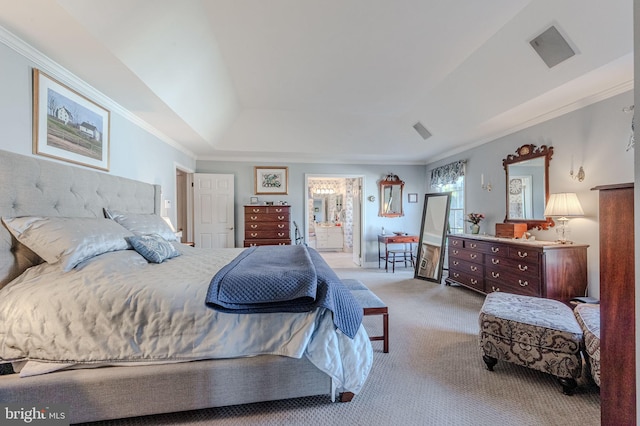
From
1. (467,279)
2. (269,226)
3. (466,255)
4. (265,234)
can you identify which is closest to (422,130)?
(466,255)

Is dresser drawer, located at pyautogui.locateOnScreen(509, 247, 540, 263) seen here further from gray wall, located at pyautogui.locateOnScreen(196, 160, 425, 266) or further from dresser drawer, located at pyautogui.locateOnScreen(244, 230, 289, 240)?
dresser drawer, located at pyautogui.locateOnScreen(244, 230, 289, 240)

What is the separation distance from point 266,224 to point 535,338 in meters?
4.18

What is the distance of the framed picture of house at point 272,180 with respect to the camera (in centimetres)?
556

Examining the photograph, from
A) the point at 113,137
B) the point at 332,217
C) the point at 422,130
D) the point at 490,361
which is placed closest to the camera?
the point at 490,361

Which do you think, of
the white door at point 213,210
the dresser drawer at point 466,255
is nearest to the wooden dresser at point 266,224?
the white door at point 213,210

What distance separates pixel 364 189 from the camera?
5.89 meters

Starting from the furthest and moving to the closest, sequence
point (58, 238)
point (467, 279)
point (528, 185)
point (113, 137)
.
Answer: point (467, 279), point (528, 185), point (113, 137), point (58, 238)

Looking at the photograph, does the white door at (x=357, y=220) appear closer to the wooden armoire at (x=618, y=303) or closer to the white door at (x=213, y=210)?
the white door at (x=213, y=210)

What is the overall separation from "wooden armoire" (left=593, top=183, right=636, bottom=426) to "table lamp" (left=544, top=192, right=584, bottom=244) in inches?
93.9

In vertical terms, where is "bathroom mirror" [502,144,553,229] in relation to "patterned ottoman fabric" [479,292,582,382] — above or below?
above

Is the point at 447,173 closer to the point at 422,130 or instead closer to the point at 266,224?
the point at 422,130

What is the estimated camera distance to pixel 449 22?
230 cm

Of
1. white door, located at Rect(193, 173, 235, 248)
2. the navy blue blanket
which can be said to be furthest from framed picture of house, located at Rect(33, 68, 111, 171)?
white door, located at Rect(193, 173, 235, 248)

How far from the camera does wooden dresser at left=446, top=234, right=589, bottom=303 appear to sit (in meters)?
2.83
